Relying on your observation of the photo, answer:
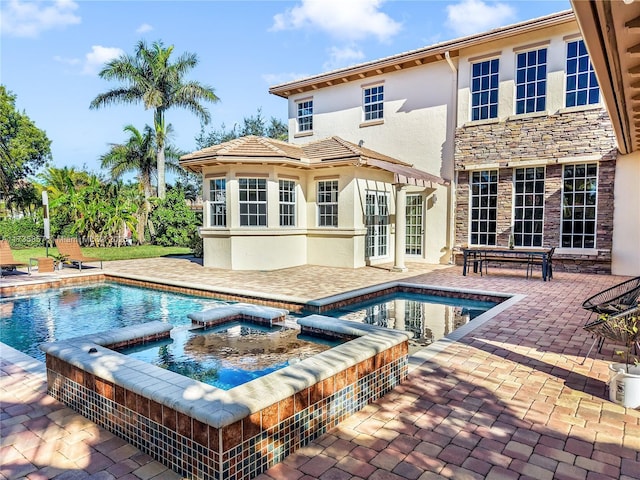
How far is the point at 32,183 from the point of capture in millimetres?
30500

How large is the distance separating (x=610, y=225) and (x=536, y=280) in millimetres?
3541

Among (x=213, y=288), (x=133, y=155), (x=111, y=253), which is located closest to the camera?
(x=213, y=288)

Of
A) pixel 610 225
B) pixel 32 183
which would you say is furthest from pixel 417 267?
pixel 32 183

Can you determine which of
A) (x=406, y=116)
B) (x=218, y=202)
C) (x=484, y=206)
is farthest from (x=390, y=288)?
(x=406, y=116)

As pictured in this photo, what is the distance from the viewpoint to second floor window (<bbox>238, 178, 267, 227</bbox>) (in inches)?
571

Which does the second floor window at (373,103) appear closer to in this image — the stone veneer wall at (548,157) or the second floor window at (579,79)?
the stone veneer wall at (548,157)

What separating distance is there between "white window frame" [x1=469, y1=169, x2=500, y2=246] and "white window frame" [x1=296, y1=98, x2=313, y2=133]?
838 cm

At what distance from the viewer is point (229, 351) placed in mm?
6086

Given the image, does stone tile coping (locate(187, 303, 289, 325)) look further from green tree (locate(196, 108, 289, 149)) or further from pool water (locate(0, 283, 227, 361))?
green tree (locate(196, 108, 289, 149))

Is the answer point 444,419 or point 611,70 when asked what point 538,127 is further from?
point 444,419

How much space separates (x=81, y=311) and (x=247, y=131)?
34.6m

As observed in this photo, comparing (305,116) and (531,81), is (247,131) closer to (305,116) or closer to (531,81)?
(305,116)

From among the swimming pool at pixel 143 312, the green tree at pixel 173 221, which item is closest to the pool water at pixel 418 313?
the swimming pool at pixel 143 312

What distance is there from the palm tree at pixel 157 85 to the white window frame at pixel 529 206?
19176mm
